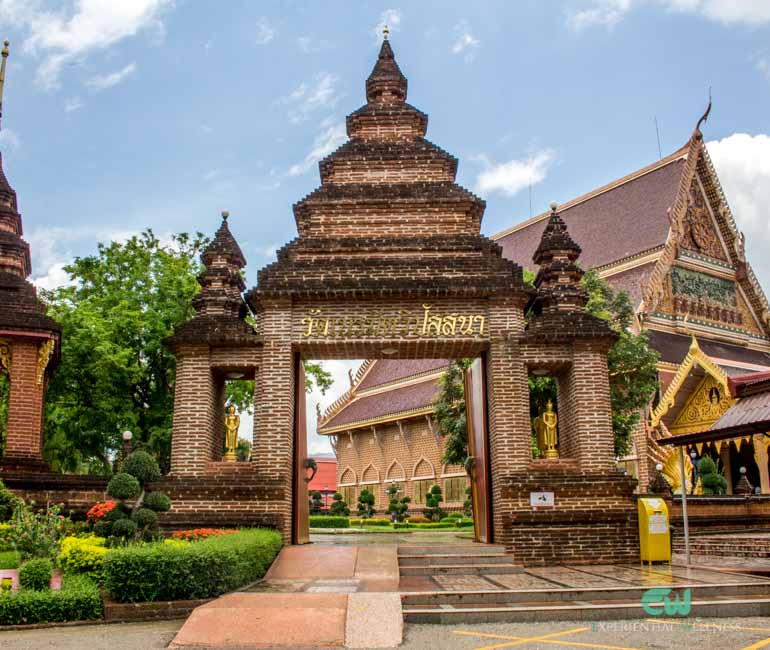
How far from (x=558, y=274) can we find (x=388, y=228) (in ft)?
10.3

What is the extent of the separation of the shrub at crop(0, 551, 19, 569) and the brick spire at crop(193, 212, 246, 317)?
5074mm

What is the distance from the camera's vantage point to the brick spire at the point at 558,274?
14.1 m

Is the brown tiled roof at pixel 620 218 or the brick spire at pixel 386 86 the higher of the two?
the brown tiled roof at pixel 620 218

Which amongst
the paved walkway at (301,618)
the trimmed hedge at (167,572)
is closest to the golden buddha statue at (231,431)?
the paved walkway at (301,618)

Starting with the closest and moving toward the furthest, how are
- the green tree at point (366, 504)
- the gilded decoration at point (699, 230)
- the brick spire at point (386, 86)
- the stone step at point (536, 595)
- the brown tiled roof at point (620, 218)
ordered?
the stone step at point (536, 595) < the brick spire at point (386, 86) < the green tree at point (366, 504) < the brown tiled roof at point (620, 218) < the gilded decoration at point (699, 230)

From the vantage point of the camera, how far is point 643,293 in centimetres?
3022

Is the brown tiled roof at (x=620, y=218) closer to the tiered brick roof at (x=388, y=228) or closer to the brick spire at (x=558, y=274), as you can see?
the brick spire at (x=558, y=274)

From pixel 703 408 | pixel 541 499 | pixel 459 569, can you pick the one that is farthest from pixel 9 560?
pixel 703 408

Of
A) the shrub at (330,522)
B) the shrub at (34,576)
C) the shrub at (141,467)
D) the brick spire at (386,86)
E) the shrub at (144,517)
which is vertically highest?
the brick spire at (386,86)

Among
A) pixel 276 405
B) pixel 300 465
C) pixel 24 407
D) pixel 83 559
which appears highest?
pixel 24 407

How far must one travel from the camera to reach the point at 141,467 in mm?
11461

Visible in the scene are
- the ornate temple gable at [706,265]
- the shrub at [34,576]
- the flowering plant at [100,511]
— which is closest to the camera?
the shrub at [34,576]

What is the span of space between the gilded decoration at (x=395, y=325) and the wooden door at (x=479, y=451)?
33.1 inches

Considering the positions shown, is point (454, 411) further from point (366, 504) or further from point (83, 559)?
point (83, 559)
